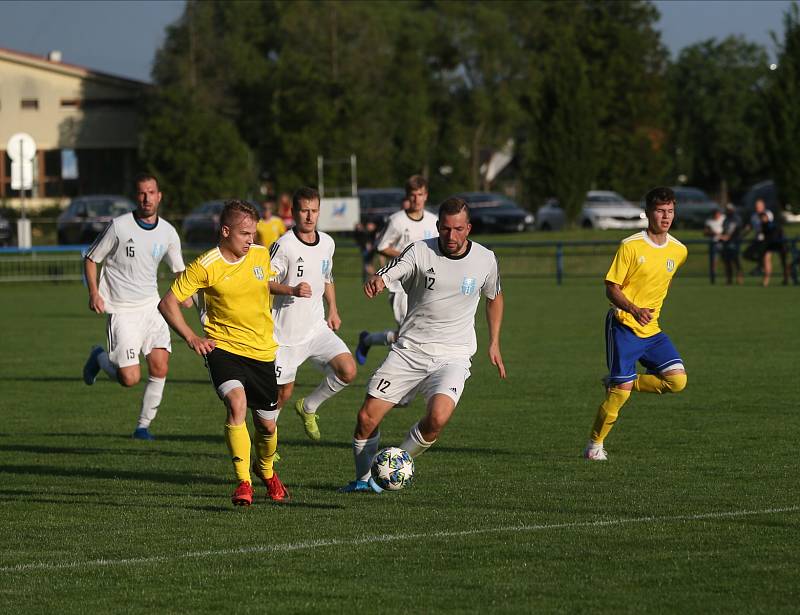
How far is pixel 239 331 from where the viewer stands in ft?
29.4

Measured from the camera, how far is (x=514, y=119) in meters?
80.9

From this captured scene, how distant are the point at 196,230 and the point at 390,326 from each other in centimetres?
2305

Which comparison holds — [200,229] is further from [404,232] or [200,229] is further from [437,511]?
[437,511]

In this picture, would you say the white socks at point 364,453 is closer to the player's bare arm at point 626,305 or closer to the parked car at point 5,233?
the player's bare arm at point 626,305

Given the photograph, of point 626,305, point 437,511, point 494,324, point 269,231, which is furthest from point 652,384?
point 269,231

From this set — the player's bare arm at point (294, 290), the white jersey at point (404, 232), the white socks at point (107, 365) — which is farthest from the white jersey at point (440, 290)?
the white jersey at point (404, 232)

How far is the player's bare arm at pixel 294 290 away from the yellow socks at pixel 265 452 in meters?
1.00

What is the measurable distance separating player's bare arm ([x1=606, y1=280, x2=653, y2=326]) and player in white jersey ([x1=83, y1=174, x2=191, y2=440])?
3918mm

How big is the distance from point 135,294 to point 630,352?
440 cm

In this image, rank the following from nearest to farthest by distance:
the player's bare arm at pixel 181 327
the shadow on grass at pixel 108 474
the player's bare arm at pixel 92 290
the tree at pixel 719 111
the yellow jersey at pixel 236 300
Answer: the player's bare arm at pixel 181 327 < the yellow jersey at pixel 236 300 < the shadow on grass at pixel 108 474 < the player's bare arm at pixel 92 290 < the tree at pixel 719 111

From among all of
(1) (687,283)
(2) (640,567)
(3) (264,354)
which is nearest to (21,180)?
(1) (687,283)

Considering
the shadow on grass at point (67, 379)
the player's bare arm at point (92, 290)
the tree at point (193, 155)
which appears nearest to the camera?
the player's bare arm at point (92, 290)

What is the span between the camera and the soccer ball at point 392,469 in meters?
8.83

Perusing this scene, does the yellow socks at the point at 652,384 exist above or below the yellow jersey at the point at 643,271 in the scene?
below
